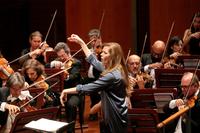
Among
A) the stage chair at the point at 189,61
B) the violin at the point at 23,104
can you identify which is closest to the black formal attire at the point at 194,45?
the stage chair at the point at 189,61

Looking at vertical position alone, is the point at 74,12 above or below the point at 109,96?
above

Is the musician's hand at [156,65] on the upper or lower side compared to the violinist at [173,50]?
lower

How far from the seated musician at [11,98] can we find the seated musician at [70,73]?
4.68 ft

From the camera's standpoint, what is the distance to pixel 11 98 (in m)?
4.91

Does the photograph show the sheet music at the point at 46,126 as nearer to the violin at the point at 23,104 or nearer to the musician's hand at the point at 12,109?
the musician's hand at the point at 12,109

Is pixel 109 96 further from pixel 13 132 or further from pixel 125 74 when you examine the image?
pixel 13 132

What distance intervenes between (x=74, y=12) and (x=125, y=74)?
18.3 ft

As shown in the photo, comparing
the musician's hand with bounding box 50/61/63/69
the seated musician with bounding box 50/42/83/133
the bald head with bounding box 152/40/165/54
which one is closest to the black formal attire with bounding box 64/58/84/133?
the seated musician with bounding box 50/42/83/133

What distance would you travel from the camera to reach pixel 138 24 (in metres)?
9.79

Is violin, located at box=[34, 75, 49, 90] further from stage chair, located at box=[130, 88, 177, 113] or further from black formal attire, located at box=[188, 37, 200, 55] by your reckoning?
black formal attire, located at box=[188, 37, 200, 55]

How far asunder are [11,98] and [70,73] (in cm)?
172

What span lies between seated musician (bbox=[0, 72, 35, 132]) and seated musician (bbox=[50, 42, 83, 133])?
1425mm

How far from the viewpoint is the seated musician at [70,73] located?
6.44 meters

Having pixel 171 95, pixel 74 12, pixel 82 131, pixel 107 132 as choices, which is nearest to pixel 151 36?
pixel 74 12
